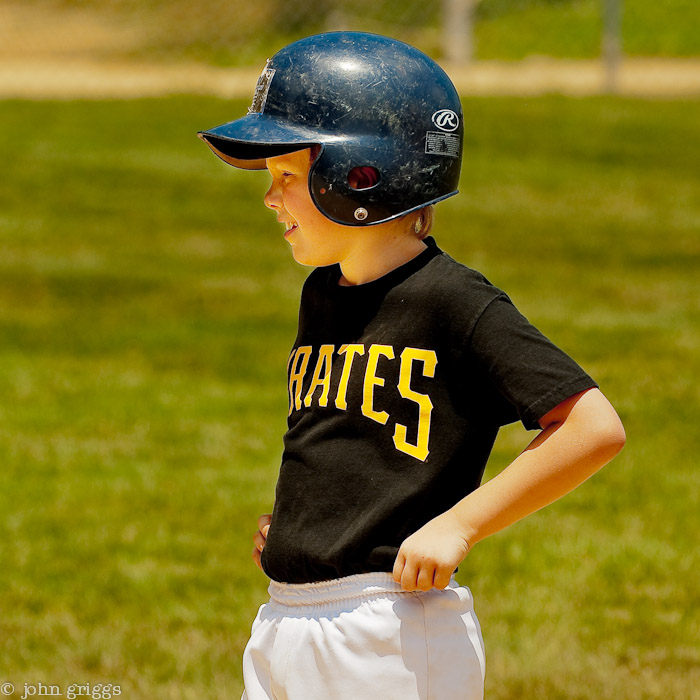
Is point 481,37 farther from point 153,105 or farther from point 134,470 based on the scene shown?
point 134,470

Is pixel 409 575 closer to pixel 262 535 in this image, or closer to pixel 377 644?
pixel 377 644

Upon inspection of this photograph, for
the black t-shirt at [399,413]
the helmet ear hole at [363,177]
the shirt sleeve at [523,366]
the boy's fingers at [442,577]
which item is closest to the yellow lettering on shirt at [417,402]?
the black t-shirt at [399,413]

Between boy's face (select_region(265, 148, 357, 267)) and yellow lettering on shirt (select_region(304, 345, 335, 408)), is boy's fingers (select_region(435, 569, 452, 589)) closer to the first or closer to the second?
yellow lettering on shirt (select_region(304, 345, 335, 408))

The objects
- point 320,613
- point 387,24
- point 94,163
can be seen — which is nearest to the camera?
point 320,613

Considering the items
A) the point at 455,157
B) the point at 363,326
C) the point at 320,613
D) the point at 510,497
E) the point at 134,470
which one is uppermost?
the point at 455,157

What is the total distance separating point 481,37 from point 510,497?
23.2 meters

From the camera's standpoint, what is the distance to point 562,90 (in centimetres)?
1853

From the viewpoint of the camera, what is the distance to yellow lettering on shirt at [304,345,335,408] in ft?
7.61

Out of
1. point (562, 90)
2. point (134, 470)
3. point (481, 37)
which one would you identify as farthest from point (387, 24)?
point (134, 470)

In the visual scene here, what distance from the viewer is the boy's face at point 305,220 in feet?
7.68

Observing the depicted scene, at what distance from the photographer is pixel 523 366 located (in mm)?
2090

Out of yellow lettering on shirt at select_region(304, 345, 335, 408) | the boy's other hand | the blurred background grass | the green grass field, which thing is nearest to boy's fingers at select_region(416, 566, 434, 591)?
yellow lettering on shirt at select_region(304, 345, 335, 408)

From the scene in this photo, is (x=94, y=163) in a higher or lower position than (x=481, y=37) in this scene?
lower

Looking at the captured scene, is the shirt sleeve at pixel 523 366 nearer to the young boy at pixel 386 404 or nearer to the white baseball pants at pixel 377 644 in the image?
the young boy at pixel 386 404
